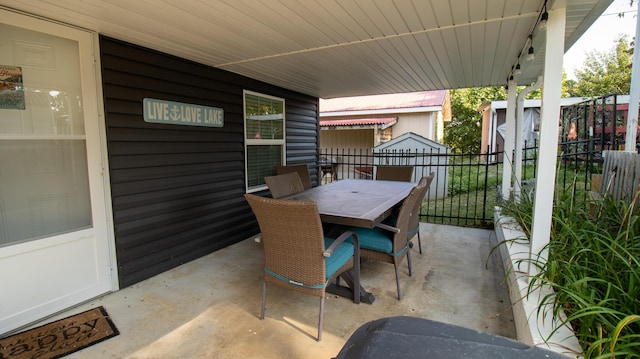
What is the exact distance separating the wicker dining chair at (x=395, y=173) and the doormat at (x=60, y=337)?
3.49 metres

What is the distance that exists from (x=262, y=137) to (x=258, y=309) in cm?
267

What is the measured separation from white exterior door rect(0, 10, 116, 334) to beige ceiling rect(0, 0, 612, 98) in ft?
0.80

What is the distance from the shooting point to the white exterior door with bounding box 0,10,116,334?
2135mm

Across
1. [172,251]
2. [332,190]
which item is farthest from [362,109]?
[172,251]

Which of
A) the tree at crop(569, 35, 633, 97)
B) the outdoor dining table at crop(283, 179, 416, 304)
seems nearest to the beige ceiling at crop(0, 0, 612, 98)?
the outdoor dining table at crop(283, 179, 416, 304)

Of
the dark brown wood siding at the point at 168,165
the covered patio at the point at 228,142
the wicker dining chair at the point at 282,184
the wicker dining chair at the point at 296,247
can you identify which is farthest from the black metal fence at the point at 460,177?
the wicker dining chair at the point at 296,247

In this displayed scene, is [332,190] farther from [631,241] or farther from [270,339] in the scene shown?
[631,241]

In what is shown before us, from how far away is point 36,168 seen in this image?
7.45 ft

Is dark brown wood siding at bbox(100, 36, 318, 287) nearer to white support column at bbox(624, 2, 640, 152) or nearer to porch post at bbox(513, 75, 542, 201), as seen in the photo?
porch post at bbox(513, 75, 542, 201)

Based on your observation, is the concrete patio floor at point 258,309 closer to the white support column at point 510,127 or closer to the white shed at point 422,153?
the white support column at point 510,127

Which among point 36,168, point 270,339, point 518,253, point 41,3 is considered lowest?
point 270,339

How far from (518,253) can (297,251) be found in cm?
168

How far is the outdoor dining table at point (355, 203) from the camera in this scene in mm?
2309

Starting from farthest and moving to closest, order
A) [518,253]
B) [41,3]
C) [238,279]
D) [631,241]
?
1. [238,279]
2. [518,253]
3. [41,3]
4. [631,241]
